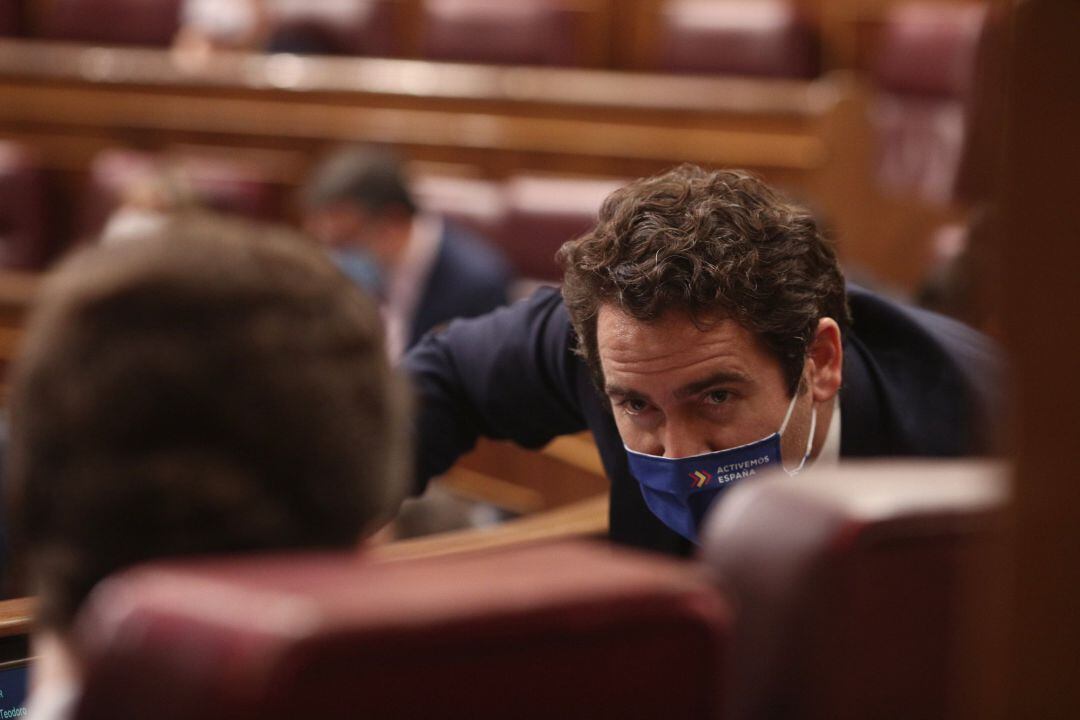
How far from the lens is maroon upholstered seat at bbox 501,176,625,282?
1980mm

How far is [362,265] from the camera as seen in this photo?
6.33 feet

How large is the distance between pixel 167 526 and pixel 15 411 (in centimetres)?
5

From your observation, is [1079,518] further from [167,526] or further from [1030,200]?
[167,526]

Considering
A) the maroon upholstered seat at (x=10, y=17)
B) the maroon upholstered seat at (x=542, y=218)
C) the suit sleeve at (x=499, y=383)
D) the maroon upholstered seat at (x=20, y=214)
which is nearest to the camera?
the suit sleeve at (x=499, y=383)

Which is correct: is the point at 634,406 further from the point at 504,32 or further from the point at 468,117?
the point at 504,32

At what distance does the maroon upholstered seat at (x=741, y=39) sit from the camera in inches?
109

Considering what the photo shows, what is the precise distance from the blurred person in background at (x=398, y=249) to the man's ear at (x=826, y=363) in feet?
3.41

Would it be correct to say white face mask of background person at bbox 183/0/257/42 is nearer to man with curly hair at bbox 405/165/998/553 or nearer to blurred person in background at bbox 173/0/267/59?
blurred person in background at bbox 173/0/267/59

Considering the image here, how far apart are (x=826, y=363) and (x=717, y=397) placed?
0.08m

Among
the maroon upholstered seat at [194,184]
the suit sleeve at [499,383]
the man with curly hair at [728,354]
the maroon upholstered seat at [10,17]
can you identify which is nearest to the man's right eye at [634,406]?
the man with curly hair at [728,354]

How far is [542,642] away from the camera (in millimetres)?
287

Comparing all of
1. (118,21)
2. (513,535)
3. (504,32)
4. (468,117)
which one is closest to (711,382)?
(513,535)

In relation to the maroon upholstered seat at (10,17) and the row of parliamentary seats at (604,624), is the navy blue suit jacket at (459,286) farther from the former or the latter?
the maroon upholstered seat at (10,17)

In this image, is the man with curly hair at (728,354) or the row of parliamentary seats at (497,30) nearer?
the man with curly hair at (728,354)
